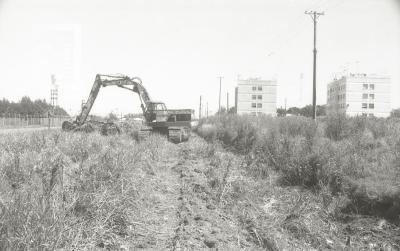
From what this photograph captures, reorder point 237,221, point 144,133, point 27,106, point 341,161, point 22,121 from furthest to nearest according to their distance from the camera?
point 27,106 < point 22,121 < point 144,133 < point 341,161 < point 237,221

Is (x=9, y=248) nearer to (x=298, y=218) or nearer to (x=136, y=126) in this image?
(x=298, y=218)

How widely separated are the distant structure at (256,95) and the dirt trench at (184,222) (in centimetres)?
7523

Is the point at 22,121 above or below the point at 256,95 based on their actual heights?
below

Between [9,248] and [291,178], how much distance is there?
7.77 meters

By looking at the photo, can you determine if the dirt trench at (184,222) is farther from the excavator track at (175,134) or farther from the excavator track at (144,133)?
the excavator track at (175,134)

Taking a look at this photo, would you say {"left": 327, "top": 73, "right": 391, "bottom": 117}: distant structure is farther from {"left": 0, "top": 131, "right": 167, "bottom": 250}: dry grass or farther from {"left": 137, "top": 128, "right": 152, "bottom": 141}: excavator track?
{"left": 0, "top": 131, "right": 167, "bottom": 250}: dry grass

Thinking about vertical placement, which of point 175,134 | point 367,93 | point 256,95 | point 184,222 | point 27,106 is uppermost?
point 367,93

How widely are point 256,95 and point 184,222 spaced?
78864 mm

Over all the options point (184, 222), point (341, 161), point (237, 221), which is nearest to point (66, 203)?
point (184, 222)

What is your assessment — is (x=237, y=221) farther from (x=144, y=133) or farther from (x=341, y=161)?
(x=144, y=133)

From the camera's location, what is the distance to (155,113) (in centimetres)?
1744

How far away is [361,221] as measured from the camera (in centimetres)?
649

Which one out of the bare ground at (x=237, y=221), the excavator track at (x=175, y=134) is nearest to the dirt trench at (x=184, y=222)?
the bare ground at (x=237, y=221)

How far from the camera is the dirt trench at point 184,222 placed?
4629 mm
